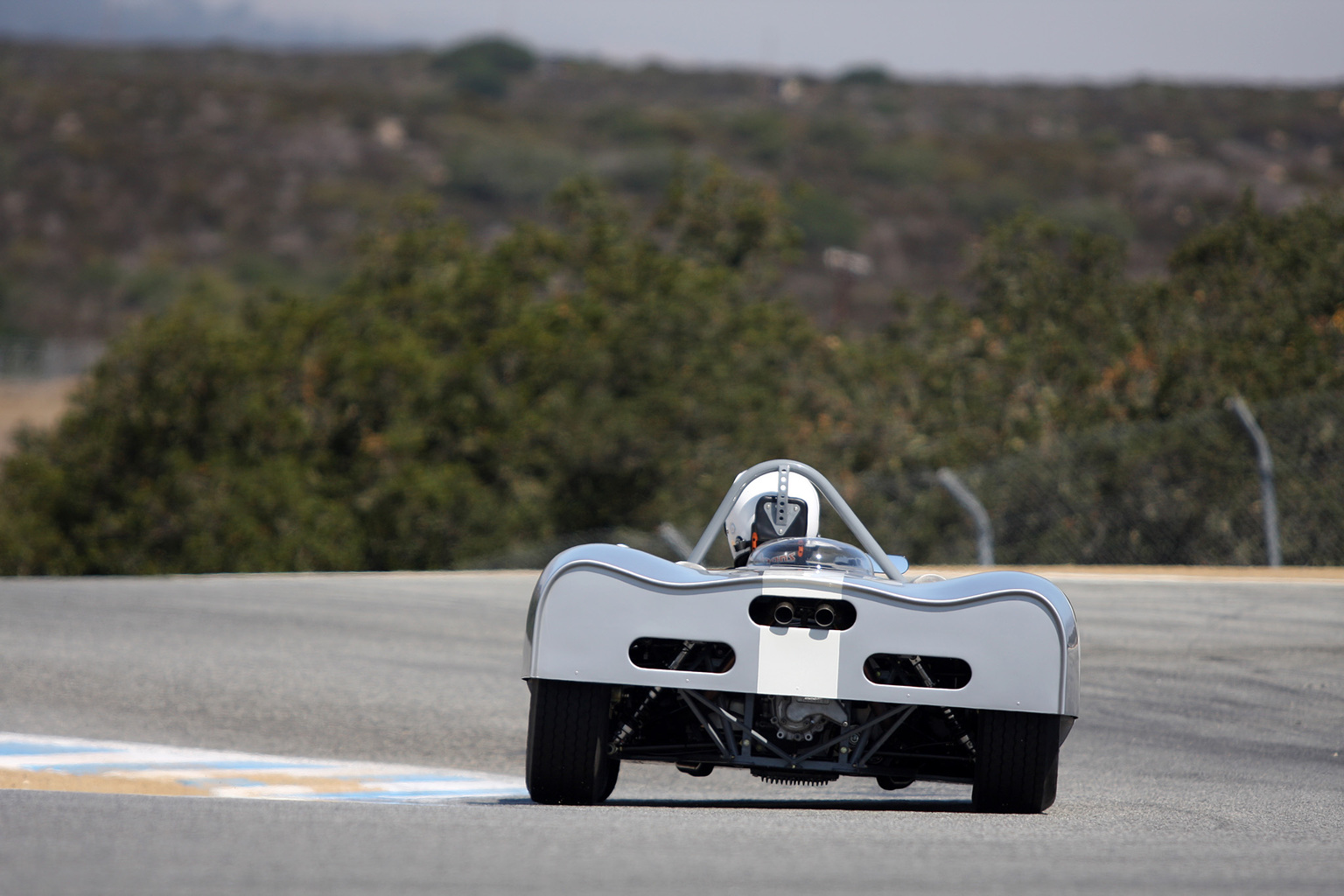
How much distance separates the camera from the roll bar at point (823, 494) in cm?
597

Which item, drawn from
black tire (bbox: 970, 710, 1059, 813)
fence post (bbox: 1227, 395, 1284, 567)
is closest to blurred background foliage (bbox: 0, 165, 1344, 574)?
fence post (bbox: 1227, 395, 1284, 567)

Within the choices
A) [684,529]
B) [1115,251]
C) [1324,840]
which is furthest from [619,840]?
[1115,251]

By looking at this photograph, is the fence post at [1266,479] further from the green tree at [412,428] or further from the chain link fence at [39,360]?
the chain link fence at [39,360]

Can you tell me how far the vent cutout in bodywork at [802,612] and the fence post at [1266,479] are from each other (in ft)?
29.1

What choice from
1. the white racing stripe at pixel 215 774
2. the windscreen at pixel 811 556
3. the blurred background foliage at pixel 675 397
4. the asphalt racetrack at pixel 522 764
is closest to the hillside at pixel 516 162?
the blurred background foliage at pixel 675 397

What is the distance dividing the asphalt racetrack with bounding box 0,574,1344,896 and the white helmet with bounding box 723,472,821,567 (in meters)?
1.05

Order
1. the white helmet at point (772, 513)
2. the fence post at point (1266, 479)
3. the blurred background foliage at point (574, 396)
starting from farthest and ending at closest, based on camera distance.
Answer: the blurred background foliage at point (574, 396), the fence post at point (1266, 479), the white helmet at point (772, 513)

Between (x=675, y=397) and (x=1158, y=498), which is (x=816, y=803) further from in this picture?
(x=675, y=397)

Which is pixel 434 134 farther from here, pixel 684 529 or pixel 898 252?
pixel 684 529

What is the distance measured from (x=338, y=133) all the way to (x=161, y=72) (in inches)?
1026

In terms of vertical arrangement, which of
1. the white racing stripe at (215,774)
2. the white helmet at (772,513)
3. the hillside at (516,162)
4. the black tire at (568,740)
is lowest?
the white racing stripe at (215,774)

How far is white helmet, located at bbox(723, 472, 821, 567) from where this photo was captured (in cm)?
619

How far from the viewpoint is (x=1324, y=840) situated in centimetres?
505

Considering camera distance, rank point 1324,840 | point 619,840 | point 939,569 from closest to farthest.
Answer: point 619,840, point 1324,840, point 939,569
